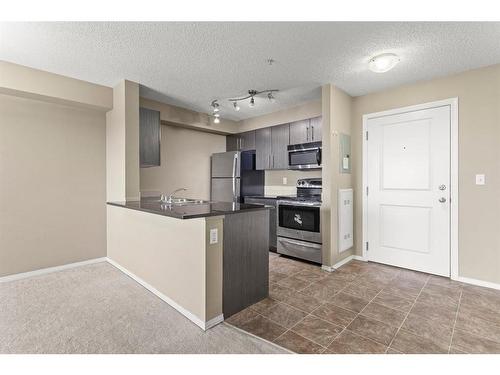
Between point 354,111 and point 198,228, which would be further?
point 354,111

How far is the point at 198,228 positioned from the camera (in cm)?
197

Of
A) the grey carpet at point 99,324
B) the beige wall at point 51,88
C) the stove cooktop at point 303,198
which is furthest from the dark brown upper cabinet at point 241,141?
the grey carpet at point 99,324

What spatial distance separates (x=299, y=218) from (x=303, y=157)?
105 cm

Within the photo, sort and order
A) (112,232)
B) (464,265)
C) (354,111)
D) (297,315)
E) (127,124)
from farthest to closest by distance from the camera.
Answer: (354,111)
(112,232)
(127,124)
(464,265)
(297,315)

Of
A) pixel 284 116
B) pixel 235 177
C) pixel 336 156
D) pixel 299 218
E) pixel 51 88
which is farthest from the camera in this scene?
pixel 235 177

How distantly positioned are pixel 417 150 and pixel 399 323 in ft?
7.20

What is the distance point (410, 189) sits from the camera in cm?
328

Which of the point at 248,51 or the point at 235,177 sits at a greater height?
the point at 248,51

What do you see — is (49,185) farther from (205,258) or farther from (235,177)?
(235,177)

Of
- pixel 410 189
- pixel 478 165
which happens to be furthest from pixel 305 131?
pixel 478 165

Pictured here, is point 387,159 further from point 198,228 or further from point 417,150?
point 198,228

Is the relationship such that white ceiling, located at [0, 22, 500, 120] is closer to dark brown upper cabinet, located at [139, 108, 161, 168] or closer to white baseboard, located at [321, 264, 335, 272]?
dark brown upper cabinet, located at [139, 108, 161, 168]
